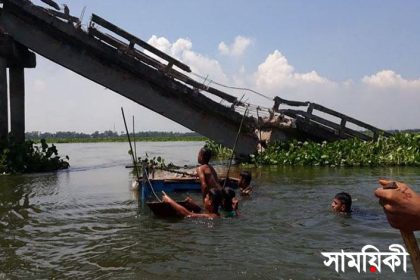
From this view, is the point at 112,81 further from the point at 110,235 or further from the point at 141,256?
the point at 141,256

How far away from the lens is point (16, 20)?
1789cm

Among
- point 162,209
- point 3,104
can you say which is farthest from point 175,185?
point 3,104

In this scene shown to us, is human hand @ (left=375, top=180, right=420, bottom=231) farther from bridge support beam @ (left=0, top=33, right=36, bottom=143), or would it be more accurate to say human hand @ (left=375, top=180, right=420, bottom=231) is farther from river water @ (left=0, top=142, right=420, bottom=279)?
bridge support beam @ (left=0, top=33, right=36, bottom=143)

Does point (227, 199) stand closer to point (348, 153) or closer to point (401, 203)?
point (401, 203)

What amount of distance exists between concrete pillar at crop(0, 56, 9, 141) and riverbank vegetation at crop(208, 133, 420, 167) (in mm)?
9800

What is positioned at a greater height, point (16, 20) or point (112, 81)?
point (16, 20)

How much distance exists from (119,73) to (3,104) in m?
4.53

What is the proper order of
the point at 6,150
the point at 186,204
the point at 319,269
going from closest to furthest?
the point at 319,269 → the point at 186,204 → the point at 6,150

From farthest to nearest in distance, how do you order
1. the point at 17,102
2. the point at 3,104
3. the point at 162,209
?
the point at 17,102 → the point at 3,104 → the point at 162,209

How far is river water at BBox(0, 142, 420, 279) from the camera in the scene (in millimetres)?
5887

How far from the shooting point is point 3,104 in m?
18.2

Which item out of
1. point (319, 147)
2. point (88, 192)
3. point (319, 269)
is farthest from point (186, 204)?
point (319, 147)

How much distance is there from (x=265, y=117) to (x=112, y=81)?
6.38 m

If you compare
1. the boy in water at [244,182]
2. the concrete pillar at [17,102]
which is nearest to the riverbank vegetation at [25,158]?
the concrete pillar at [17,102]
